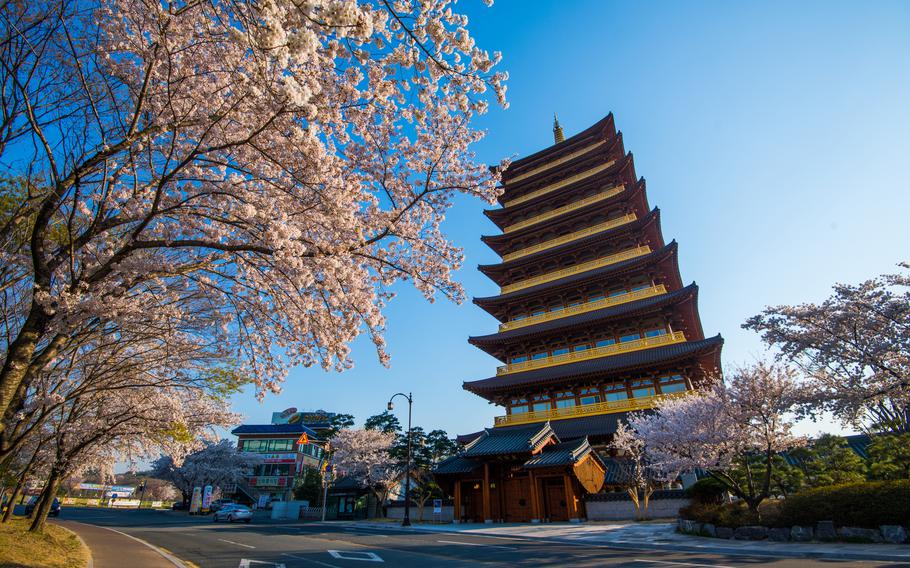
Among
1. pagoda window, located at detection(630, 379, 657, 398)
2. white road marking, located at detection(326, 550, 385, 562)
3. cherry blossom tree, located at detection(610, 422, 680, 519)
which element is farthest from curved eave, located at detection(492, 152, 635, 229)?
white road marking, located at detection(326, 550, 385, 562)

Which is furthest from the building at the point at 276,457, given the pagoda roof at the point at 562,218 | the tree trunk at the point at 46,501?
the tree trunk at the point at 46,501

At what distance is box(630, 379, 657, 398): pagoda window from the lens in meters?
22.6

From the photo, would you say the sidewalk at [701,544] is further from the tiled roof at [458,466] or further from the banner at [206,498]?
the banner at [206,498]

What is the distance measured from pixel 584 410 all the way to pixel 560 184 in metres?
19.9

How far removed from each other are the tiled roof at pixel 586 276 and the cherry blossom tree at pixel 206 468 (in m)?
37.3

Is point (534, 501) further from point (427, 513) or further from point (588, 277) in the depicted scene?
point (588, 277)

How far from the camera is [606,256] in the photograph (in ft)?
95.9

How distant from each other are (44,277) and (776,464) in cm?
2455

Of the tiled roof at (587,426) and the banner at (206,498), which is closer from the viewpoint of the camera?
the tiled roof at (587,426)

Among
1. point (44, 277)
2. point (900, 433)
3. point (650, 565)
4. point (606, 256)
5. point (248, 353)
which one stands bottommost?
point (650, 565)

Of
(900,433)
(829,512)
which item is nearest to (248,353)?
(829,512)

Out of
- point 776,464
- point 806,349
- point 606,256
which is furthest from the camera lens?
point 606,256

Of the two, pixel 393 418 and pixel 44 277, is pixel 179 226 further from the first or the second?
pixel 393 418

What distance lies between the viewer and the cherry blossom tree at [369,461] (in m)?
34.6
